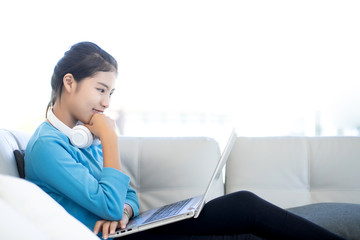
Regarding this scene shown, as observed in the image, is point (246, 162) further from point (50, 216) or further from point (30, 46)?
point (30, 46)

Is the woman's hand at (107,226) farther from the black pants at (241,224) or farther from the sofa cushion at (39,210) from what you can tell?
the sofa cushion at (39,210)

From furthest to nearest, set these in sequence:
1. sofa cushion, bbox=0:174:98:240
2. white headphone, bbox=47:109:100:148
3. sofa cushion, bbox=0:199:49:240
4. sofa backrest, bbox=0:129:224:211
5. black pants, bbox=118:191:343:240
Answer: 1. sofa backrest, bbox=0:129:224:211
2. white headphone, bbox=47:109:100:148
3. black pants, bbox=118:191:343:240
4. sofa cushion, bbox=0:174:98:240
5. sofa cushion, bbox=0:199:49:240

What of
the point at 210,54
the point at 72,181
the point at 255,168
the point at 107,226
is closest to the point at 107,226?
the point at 107,226

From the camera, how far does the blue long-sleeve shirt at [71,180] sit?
1.21 metres

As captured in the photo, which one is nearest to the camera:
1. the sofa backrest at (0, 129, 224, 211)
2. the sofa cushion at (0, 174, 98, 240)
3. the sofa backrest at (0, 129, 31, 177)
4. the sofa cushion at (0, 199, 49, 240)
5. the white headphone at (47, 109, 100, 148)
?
the sofa cushion at (0, 199, 49, 240)

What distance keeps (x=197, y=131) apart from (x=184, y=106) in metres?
0.40

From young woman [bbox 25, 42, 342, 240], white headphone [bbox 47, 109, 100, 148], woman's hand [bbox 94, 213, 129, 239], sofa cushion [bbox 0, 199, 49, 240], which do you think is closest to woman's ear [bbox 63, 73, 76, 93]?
young woman [bbox 25, 42, 342, 240]

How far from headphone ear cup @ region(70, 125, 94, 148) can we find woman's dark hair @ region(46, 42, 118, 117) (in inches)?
6.7

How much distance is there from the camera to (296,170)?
6.21ft

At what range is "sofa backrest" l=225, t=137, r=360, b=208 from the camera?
6.15 feet

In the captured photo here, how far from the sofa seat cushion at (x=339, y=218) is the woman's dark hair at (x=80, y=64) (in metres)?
0.92

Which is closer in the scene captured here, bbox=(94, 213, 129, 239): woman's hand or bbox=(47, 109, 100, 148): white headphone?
bbox=(94, 213, 129, 239): woman's hand

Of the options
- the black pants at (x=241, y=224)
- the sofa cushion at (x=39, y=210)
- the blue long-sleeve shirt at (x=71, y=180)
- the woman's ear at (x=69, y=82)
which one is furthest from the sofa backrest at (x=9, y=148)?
the sofa cushion at (x=39, y=210)

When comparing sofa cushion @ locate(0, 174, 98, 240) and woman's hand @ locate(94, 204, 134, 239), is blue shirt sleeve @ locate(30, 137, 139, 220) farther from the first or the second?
sofa cushion @ locate(0, 174, 98, 240)
